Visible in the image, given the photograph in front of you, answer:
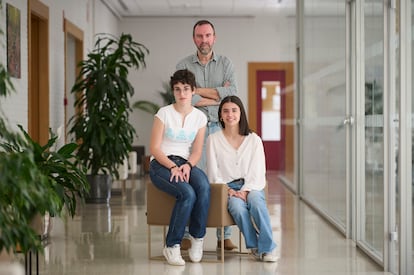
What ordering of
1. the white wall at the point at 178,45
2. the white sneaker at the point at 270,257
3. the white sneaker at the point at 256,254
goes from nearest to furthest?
the white sneaker at the point at 270,257 → the white sneaker at the point at 256,254 → the white wall at the point at 178,45

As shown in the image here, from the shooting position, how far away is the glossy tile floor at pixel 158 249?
234 inches

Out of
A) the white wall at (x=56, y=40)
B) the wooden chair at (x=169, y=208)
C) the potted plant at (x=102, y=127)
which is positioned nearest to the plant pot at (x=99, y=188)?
the potted plant at (x=102, y=127)

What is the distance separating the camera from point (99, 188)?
10797 millimetres

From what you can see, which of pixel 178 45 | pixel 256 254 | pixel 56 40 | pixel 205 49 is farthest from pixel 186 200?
pixel 178 45

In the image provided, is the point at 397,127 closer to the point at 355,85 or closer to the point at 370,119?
the point at 370,119

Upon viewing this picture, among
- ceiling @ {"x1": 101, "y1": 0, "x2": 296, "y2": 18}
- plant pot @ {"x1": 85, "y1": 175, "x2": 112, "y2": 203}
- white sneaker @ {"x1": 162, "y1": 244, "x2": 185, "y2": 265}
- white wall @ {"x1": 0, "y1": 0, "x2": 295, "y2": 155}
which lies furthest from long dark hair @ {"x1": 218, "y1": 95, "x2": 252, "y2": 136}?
white wall @ {"x1": 0, "y1": 0, "x2": 295, "y2": 155}

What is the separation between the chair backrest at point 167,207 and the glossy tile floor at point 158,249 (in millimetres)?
285

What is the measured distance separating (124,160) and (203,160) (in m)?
5.08

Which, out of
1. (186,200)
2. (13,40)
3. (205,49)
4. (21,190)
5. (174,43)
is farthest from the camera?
(174,43)

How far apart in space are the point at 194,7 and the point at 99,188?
6.12 m

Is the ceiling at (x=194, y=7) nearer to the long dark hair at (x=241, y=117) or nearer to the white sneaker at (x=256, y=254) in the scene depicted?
the long dark hair at (x=241, y=117)

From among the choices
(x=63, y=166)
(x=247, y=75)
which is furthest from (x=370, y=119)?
(x=247, y=75)

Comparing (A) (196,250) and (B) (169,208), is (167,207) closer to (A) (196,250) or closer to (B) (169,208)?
(B) (169,208)

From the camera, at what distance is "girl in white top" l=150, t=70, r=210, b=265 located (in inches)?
241
